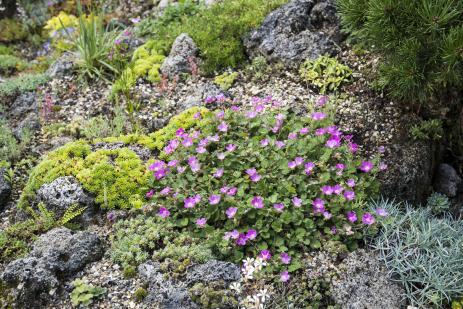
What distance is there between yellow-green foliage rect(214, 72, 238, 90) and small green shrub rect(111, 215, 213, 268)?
6.50ft

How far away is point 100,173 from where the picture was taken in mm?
4695

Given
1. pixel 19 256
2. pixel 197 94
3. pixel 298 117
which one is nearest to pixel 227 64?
pixel 197 94

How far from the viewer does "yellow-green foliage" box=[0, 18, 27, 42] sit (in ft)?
27.2

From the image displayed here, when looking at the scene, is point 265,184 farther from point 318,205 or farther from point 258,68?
point 258,68

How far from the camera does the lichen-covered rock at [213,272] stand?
12.7ft

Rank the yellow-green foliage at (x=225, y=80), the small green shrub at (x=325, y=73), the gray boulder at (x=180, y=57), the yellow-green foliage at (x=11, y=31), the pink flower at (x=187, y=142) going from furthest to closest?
the yellow-green foliage at (x=11, y=31), the gray boulder at (x=180, y=57), the yellow-green foliage at (x=225, y=80), the small green shrub at (x=325, y=73), the pink flower at (x=187, y=142)

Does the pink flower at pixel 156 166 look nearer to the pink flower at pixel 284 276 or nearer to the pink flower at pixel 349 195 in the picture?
the pink flower at pixel 284 276

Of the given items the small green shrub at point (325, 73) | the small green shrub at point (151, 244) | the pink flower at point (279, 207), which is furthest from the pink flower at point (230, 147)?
the small green shrub at point (325, 73)

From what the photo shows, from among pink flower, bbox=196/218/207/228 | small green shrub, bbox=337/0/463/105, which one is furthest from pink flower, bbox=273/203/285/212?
small green shrub, bbox=337/0/463/105

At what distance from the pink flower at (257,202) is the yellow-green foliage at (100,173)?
1.04 meters

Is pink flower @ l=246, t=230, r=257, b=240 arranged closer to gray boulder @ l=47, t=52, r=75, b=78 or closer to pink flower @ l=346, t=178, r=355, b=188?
pink flower @ l=346, t=178, r=355, b=188

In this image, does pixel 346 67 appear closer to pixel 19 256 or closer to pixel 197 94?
pixel 197 94

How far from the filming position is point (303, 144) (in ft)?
15.1

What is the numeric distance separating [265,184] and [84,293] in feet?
5.43
